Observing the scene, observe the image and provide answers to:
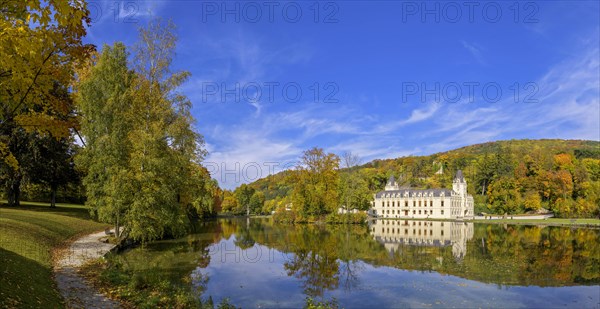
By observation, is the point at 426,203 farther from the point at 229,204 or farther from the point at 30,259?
the point at 30,259

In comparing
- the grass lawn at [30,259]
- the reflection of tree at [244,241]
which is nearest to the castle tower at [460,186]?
the reflection of tree at [244,241]

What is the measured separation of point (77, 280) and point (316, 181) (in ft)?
158

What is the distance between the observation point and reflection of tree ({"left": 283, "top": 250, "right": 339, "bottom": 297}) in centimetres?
1493

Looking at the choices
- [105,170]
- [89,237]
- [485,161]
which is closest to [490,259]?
[105,170]

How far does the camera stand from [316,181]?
194 ft

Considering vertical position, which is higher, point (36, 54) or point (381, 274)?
point (36, 54)

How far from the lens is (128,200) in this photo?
2097 cm

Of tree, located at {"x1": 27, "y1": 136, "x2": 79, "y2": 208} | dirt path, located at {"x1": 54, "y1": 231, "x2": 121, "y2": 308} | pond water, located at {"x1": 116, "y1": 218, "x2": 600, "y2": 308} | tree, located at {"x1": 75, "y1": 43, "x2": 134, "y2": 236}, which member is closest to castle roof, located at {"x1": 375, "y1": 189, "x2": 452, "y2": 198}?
pond water, located at {"x1": 116, "y1": 218, "x2": 600, "y2": 308}

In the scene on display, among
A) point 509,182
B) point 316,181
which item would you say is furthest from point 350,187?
point 509,182

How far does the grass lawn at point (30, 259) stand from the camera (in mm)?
8484

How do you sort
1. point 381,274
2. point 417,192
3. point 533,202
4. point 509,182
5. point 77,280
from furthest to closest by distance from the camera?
point 417,192 → point 509,182 → point 533,202 → point 381,274 → point 77,280

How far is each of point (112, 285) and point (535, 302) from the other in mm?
14043

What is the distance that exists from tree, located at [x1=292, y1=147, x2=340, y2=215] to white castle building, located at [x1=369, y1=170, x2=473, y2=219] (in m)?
35.0

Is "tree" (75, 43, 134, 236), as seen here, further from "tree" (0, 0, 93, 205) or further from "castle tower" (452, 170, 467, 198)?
"castle tower" (452, 170, 467, 198)
